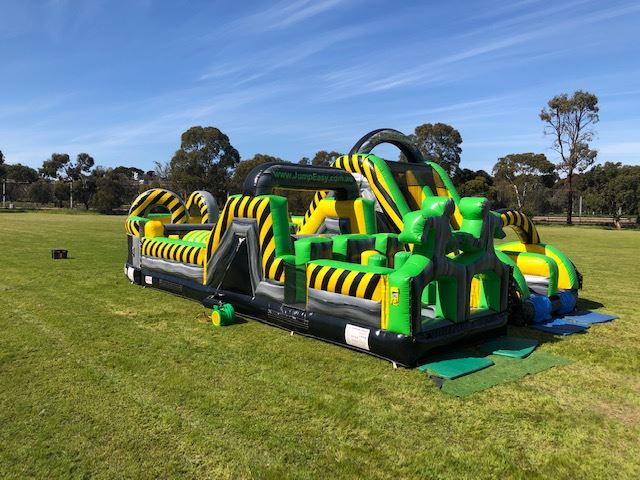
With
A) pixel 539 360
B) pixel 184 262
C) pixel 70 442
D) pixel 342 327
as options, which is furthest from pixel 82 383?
pixel 539 360

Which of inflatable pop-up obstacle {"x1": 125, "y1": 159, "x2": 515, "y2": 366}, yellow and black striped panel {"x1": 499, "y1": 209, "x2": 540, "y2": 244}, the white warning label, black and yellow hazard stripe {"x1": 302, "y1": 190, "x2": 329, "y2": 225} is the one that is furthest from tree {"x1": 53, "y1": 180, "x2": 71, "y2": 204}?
the white warning label

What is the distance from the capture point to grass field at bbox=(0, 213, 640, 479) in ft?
10.6

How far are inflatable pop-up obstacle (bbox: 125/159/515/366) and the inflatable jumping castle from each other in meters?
0.02

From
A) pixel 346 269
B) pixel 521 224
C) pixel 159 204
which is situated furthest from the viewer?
pixel 159 204

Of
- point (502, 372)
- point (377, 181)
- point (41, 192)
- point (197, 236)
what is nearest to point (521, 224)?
point (377, 181)

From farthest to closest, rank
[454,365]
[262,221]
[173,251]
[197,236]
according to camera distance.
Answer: [197,236] < [173,251] < [262,221] < [454,365]

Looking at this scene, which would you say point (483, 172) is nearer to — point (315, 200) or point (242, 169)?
point (242, 169)

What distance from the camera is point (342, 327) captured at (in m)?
5.62

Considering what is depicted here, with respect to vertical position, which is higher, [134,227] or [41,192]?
[41,192]

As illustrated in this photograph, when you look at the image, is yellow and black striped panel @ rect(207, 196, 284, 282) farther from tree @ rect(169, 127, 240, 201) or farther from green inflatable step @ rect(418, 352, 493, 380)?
tree @ rect(169, 127, 240, 201)

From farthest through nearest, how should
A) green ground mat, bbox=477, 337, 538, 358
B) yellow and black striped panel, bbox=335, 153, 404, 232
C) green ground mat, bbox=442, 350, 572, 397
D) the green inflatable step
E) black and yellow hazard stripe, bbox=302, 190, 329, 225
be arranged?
black and yellow hazard stripe, bbox=302, 190, 329, 225, yellow and black striped panel, bbox=335, 153, 404, 232, green ground mat, bbox=477, 337, 538, 358, the green inflatable step, green ground mat, bbox=442, 350, 572, 397

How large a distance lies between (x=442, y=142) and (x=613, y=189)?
17.3 meters

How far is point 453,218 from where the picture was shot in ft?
33.7

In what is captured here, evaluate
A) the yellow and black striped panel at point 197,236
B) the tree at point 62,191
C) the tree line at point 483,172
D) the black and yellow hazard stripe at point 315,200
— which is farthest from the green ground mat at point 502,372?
the tree at point 62,191
